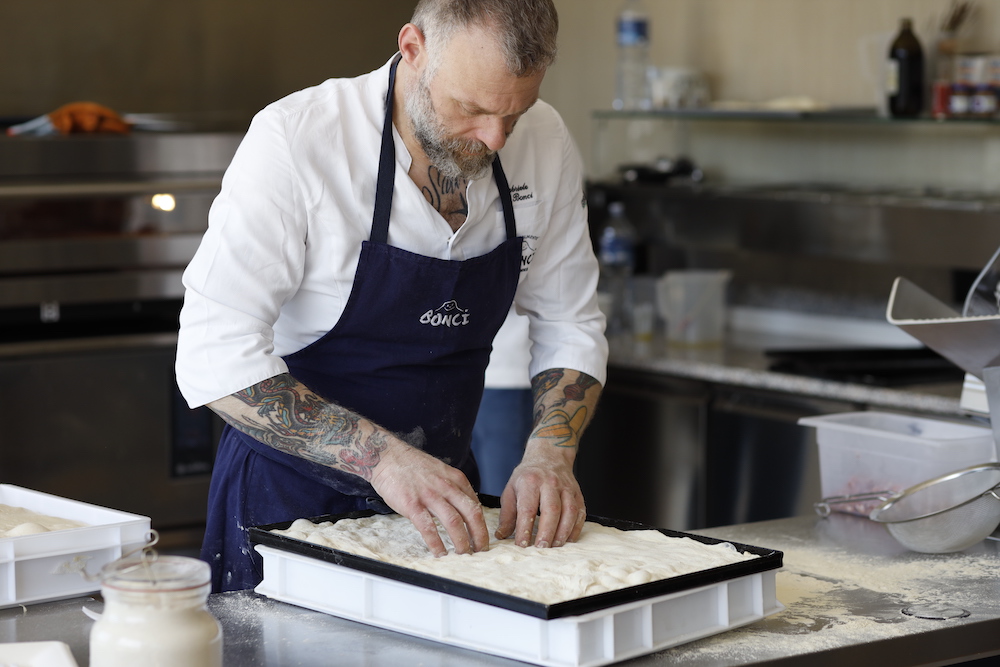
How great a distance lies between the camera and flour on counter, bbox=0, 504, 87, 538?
161 cm

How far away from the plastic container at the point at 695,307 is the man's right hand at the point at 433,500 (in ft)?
7.01

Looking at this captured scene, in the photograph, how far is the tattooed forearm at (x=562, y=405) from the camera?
1.95m

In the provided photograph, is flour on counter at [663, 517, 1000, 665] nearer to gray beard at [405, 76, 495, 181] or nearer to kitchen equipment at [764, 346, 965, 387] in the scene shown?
gray beard at [405, 76, 495, 181]

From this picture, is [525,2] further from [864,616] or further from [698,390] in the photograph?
[698,390]

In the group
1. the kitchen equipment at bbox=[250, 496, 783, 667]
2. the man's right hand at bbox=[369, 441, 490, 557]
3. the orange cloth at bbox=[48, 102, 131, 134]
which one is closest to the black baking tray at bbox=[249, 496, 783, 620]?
the kitchen equipment at bbox=[250, 496, 783, 667]

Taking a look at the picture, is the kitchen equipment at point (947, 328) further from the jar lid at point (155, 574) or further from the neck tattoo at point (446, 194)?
the jar lid at point (155, 574)

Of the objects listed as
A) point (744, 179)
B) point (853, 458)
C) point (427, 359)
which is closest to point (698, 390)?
point (744, 179)

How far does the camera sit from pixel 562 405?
2012 millimetres

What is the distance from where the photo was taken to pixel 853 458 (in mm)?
2182

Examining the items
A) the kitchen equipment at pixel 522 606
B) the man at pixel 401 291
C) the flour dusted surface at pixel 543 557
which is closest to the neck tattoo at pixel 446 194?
the man at pixel 401 291

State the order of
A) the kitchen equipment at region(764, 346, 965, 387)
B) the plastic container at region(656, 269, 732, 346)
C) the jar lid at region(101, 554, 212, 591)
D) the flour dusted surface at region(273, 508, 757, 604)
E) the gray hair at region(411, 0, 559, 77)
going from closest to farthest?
1. the jar lid at region(101, 554, 212, 591)
2. the flour dusted surface at region(273, 508, 757, 604)
3. the gray hair at region(411, 0, 559, 77)
4. the kitchen equipment at region(764, 346, 965, 387)
5. the plastic container at region(656, 269, 732, 346)

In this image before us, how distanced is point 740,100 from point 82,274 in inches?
77.4

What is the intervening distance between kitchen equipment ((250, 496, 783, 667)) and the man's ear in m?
0.67

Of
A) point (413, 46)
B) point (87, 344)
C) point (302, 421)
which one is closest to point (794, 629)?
point (302, 421)
